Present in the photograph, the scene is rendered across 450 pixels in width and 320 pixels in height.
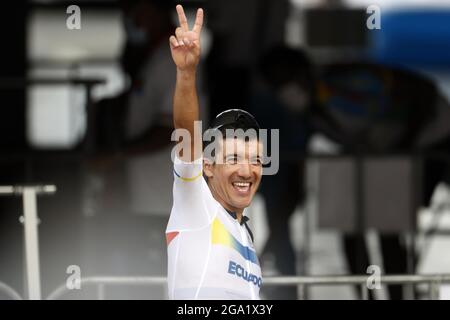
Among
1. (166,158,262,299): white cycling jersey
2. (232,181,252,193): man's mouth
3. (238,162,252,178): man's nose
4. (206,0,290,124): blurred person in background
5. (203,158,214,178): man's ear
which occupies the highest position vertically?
(206,0,290,124): blurred person in background

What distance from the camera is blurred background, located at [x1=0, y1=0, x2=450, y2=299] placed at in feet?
21.0

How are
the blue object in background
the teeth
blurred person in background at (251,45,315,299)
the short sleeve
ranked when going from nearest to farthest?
the short sleeve < the teeth < blurred person in background at (251,45,315,299) < the blue object in background

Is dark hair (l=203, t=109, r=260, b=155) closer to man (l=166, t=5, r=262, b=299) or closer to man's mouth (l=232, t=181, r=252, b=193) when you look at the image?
man (l=166, t=5, r=262, b=299)

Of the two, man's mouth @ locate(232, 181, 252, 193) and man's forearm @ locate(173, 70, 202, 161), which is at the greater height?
man's forearm @ locate(173, 70, 202, 161)

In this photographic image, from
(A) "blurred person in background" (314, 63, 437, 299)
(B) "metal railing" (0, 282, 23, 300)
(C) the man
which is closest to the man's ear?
(C) the man

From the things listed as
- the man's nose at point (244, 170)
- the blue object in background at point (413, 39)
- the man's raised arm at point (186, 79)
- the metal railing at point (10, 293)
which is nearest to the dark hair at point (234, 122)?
the man's nose at point (244, 170)

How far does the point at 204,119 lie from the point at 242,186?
234 cm

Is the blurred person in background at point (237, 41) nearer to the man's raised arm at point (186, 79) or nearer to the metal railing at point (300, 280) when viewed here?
the metal railing at point (300, 280)

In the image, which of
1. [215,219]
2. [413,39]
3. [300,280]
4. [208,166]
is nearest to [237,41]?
[413,39]

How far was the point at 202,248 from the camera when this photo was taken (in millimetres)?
3957

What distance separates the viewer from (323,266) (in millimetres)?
7227

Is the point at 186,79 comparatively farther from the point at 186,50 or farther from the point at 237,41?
the point at 237,41

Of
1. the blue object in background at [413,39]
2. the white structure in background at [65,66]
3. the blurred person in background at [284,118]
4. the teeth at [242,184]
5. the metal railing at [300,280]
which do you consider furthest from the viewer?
the blue object in background at [413,39]

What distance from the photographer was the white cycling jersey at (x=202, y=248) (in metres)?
3.93
